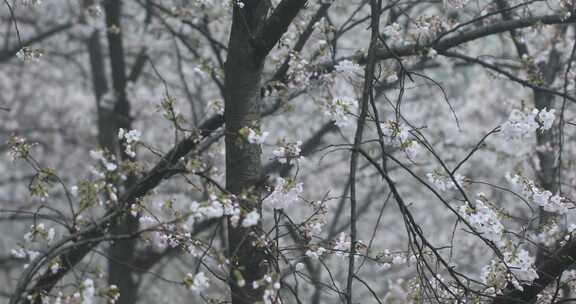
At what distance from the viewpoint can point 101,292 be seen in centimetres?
→ 281

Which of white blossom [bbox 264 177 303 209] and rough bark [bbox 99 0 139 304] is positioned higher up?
rough bark [bbox 99 0 139 304]

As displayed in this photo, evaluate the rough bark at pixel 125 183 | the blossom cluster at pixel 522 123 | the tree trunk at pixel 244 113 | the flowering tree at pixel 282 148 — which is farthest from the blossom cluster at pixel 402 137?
the rough bark at pixel 125 183

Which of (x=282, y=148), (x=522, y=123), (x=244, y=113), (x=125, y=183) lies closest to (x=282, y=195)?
(x=282, y=148)

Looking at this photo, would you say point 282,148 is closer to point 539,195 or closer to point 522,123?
point 522,123

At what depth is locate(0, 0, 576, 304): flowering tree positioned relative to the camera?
3.26m

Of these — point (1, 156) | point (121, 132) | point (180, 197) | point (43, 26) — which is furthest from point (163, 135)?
point (121, 132)

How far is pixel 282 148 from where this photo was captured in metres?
3.65

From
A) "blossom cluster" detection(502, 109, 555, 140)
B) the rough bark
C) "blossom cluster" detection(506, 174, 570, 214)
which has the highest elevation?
the rough bark

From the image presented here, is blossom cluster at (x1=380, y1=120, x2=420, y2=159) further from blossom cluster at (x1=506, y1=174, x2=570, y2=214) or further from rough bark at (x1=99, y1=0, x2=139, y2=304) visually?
rough bark at (x1=99, y1=0, x2=139, y2=304)

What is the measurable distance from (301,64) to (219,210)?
7.15ft

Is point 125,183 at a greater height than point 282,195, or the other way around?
point 125,183

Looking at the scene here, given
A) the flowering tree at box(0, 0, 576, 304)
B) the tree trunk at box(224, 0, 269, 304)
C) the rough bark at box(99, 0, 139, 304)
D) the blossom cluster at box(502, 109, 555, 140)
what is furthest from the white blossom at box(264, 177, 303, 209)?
the rough bark at box(99, 0, 139, 304)

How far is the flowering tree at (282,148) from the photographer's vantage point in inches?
128

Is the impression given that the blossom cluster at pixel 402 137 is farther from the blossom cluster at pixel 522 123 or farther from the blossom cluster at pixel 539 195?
the blossom cluster at pixel 539 195
